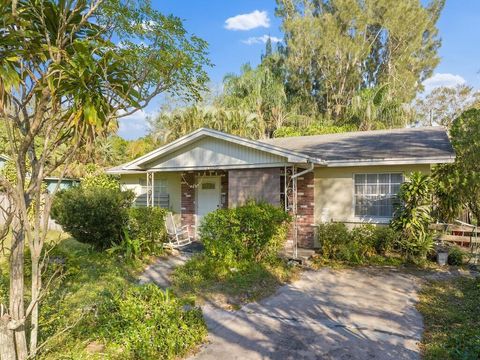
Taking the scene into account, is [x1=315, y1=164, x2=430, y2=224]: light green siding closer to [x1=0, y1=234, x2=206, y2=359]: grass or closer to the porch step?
the porch step

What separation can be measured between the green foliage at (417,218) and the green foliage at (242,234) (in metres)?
3.56

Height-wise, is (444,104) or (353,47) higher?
(353,47)

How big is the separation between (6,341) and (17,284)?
0.56 m

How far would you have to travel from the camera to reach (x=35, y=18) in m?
3.59

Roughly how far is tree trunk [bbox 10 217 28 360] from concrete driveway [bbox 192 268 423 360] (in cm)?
212

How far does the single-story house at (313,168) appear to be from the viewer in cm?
1029

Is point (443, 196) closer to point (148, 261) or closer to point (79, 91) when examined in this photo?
point (148, 261)

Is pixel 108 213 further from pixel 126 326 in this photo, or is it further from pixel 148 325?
pixel 148 325

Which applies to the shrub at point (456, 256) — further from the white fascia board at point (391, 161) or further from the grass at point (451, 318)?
the white fascia board at point (391, 161)

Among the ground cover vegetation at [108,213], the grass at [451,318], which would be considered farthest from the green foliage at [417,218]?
the grass at [451,318]

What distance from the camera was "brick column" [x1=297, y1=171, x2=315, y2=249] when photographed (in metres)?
11.7

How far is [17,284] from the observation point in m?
3.64

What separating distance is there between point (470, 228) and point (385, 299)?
4722mm

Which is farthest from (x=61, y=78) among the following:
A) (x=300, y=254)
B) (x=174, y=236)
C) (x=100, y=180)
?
(x=100, y=180)
